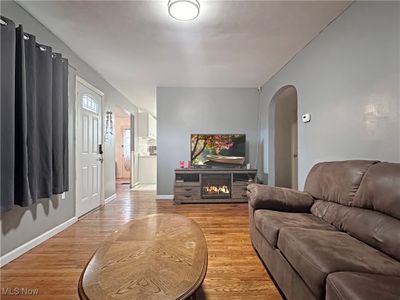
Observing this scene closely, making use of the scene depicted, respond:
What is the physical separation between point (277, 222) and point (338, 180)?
0.67m

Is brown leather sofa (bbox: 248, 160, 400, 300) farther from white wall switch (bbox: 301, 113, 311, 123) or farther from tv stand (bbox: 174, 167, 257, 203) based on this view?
tv stand (bbox: 174, 167, 257, 203)

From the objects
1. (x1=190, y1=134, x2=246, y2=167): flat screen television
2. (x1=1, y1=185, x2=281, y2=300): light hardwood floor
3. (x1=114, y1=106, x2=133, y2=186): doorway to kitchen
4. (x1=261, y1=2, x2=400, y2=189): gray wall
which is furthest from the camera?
(x1=114, y1=106, x2=133, y2=186): doorway to kitchen

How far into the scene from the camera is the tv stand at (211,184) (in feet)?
15.3

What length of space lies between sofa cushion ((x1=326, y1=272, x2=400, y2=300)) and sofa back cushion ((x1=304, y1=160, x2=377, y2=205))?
0.89 m

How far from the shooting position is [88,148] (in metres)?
3.88

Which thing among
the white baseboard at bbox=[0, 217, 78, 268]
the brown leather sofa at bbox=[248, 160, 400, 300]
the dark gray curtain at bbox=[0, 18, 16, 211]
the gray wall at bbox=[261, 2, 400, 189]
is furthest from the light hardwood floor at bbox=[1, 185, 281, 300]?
the gray wall at bbox=[261, 2, 400, 189]

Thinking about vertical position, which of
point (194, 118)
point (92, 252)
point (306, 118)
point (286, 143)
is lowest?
point (92, 252)

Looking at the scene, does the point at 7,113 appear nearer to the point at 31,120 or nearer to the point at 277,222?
the point at 31,120

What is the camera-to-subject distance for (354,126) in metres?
2.22

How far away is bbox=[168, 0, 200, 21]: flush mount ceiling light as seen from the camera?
84.0 inches

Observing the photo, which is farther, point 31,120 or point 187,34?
point 187,34

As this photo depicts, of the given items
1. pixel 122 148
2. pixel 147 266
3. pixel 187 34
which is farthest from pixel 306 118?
pixel 122 148

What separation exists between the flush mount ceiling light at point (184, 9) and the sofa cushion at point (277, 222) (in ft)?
6.74

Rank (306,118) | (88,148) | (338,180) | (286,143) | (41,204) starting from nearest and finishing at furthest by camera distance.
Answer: (338,180), (41,204), (306,118), (88,148), (286,143)
